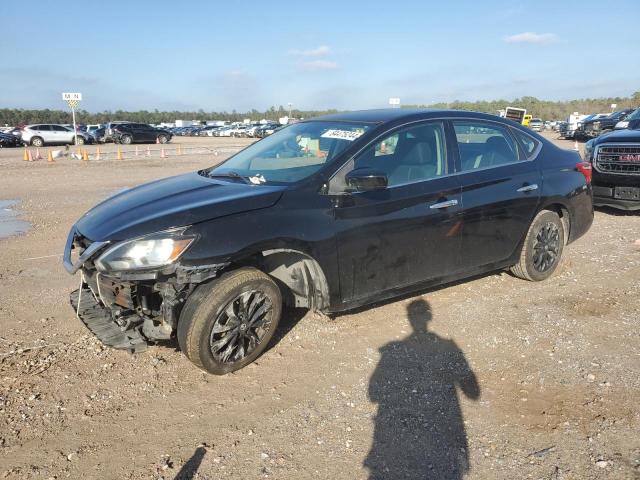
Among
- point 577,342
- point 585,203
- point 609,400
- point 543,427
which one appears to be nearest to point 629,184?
point 585,203

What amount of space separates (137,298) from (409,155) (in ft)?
7.82

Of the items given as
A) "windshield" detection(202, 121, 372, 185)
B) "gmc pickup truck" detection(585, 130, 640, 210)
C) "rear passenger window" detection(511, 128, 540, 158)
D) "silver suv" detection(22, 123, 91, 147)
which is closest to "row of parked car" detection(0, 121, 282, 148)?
"silver suv" detection(22, 123, 91, 147)

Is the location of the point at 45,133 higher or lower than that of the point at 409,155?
higher

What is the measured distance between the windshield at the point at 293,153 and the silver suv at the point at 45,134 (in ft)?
112

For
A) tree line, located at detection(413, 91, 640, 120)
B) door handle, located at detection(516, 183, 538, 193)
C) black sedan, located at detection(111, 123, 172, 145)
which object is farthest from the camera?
tree line, located at detection(413, 91, 640, 120)

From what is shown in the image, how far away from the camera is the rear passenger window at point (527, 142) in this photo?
5.04 meters

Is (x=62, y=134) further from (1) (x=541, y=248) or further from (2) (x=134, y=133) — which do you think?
(1) (x=541, y=248)

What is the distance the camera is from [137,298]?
10.8 ft

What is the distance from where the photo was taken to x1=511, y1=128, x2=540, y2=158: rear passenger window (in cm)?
504

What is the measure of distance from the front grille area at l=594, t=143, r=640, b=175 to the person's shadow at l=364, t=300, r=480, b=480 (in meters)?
5.80

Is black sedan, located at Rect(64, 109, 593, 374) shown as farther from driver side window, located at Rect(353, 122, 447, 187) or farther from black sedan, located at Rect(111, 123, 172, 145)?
black sedan, located at Rect(111, 123, 172, 145)

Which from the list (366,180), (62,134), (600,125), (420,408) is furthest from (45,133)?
(420,408)

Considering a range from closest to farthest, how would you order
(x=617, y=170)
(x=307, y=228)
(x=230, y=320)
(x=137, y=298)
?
(x=137, y=298) → (x=230, y=320) → (x=307, y=228) → (x=617, y=170)

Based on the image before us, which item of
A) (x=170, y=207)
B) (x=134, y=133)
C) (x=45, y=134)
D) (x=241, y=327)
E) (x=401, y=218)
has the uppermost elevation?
(x=134, y=133)
